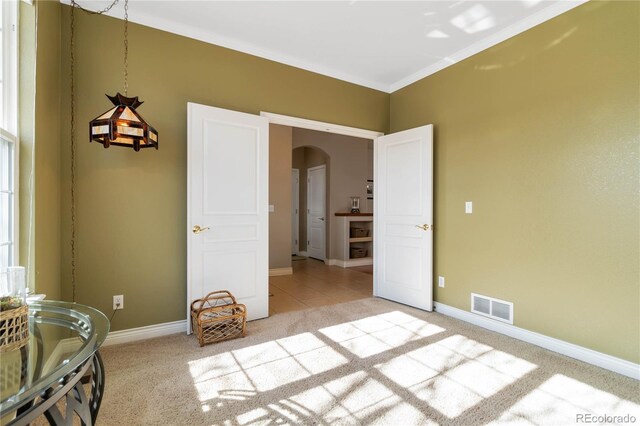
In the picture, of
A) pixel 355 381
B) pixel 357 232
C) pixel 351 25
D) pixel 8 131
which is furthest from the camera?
pixel 357 232

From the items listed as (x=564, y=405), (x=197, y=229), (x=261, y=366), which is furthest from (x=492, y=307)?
(x=197, y=229)

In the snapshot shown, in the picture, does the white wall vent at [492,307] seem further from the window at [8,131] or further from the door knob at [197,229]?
the window at [8,131]

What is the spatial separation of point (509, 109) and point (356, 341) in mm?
2398

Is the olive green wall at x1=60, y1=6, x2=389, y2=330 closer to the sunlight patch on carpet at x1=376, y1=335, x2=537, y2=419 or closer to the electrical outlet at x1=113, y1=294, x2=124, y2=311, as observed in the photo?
the electrical outlet at x1=113, y1=294, x2=124, y2=311

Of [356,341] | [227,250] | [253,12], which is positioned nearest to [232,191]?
[227,250]

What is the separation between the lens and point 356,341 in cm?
264

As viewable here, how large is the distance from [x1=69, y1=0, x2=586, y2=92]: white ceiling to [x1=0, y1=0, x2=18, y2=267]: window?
34.8 inches

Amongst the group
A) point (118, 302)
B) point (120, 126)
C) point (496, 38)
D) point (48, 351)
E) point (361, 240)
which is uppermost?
point (496, 38)

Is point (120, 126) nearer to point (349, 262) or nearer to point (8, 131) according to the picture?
point (8, 131)

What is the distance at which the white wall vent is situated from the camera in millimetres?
2840

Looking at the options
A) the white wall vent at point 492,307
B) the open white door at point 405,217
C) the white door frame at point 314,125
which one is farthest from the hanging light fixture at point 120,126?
the white wall vent at point 492,307

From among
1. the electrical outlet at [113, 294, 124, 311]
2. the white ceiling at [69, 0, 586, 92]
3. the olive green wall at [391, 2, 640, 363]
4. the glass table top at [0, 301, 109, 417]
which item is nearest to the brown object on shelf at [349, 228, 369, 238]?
the olive green wall at [391, 2, 640, 363]

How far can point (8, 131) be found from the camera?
179 cm

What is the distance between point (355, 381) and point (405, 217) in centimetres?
205
